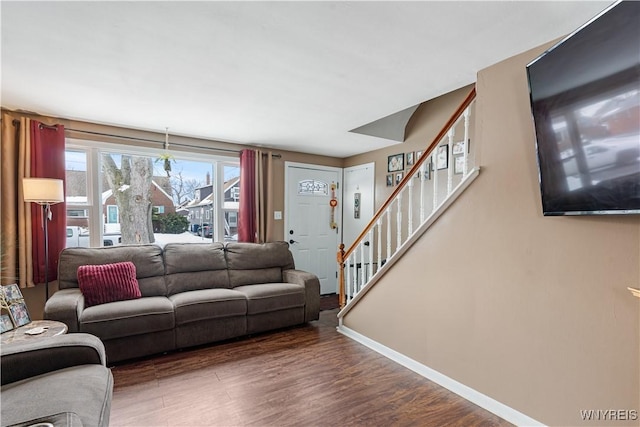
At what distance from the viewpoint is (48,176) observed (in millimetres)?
2895

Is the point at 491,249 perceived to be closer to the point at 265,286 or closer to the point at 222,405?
the point at 222,405

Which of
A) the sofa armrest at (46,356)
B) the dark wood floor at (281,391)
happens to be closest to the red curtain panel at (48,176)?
the dark wood floor at (281,391)

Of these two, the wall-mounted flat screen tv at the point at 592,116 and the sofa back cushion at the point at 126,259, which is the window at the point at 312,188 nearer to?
the sofa back cushion at the point at 126,259

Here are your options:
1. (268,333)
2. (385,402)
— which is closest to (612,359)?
(385,402)

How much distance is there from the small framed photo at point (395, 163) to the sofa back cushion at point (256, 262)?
5.96 feet

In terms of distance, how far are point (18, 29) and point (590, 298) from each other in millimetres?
3272

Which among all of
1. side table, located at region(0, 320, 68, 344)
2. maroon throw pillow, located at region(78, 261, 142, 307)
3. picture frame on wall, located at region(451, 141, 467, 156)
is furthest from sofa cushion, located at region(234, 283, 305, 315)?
picture frame on wall, located at region(451, 141, 467, 156)

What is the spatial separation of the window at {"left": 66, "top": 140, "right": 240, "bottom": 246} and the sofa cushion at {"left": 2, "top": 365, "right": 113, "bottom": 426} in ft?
7.45

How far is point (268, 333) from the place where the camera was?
3230mm

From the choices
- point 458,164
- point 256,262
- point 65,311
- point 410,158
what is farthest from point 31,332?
point 410,158

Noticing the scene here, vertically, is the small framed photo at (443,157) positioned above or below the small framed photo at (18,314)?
above

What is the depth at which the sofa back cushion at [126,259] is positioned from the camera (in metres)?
2.79

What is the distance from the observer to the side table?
1824mm

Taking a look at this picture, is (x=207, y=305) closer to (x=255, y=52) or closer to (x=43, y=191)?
(x=43, y=191)
